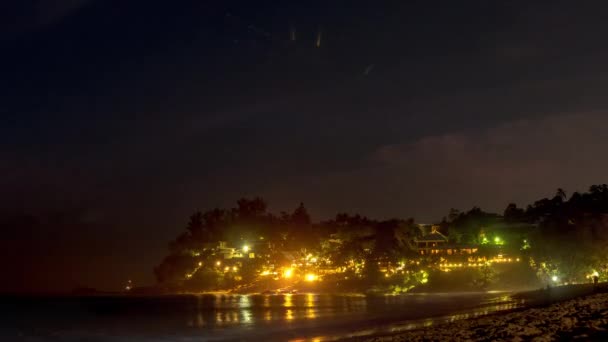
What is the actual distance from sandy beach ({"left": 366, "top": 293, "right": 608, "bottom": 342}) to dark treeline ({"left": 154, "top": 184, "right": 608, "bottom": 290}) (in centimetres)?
2847

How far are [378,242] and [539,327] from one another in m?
62.1

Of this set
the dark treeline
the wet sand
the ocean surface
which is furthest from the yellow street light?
the wet sand

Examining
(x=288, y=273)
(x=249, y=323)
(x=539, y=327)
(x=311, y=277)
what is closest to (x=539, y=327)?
(x=539, y=327)

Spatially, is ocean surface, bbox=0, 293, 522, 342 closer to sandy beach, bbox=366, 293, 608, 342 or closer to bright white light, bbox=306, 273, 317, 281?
sandy beach, bbox=366, 293, 608, 342

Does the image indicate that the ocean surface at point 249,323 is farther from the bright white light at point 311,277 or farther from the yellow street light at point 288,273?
the yellow street light at point 288,273

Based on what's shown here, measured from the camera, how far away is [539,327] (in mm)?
24266

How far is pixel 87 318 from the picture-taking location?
2474 inches

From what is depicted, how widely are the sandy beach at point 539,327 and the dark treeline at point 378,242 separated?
2847 centimetres

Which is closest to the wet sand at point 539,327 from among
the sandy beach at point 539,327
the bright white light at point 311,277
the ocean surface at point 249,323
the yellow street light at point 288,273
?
the sandy beach at point 539,327

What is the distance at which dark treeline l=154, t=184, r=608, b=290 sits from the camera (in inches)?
2306

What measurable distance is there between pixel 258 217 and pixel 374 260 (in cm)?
4011

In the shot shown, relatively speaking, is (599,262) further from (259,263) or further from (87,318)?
(259,263)

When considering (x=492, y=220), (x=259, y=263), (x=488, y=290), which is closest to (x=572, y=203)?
(x=488, y=290)

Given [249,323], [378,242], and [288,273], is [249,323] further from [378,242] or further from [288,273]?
[288,273]
